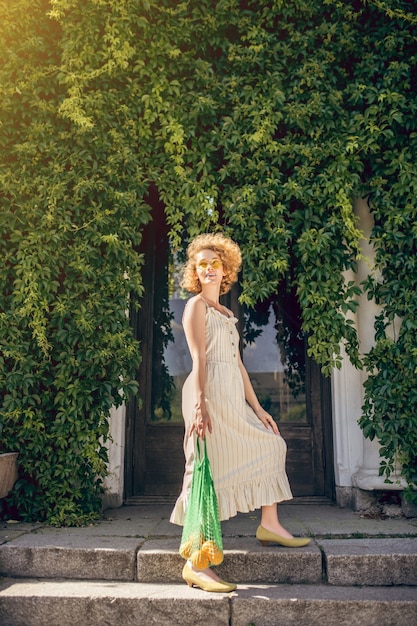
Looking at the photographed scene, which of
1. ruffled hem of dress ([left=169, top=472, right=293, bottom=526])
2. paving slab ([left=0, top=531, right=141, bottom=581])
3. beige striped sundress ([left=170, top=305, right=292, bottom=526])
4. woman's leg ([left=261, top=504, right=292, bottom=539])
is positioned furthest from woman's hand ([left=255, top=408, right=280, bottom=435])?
paving slab ([left=0, top=531, right=141, bottom=581])

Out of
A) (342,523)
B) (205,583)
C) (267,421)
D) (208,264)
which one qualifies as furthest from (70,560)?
(208,264)

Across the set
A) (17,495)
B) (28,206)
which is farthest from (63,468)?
(28,206)

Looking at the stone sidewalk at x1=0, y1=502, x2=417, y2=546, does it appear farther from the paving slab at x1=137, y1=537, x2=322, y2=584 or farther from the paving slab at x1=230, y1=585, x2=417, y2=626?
the paving slab at x1=230, y1=585, x2=417, y2=626

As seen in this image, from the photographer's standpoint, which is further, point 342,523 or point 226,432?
point 342,523

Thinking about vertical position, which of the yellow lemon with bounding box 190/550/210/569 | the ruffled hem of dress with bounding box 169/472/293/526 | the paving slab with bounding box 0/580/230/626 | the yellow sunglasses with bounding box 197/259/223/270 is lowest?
the paving slab with bounding box 0/580/230/626

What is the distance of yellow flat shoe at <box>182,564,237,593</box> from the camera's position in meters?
2.92

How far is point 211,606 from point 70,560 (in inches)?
38.9

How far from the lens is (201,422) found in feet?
10.2

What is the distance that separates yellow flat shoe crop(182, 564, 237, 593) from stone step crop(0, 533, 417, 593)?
0.64 feet

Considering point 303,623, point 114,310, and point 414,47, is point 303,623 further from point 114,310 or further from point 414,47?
point 414,47

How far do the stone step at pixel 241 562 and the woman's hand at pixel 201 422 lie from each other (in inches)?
30.7

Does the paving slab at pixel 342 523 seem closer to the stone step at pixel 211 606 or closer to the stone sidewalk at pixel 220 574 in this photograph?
the stone sidewalk at pixel 220 574

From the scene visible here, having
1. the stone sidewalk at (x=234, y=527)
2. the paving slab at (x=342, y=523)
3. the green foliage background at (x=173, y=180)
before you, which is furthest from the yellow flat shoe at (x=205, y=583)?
the green foliage background at (x=173, y=180)

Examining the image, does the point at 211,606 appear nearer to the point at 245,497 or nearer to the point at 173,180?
the point at 245,497
